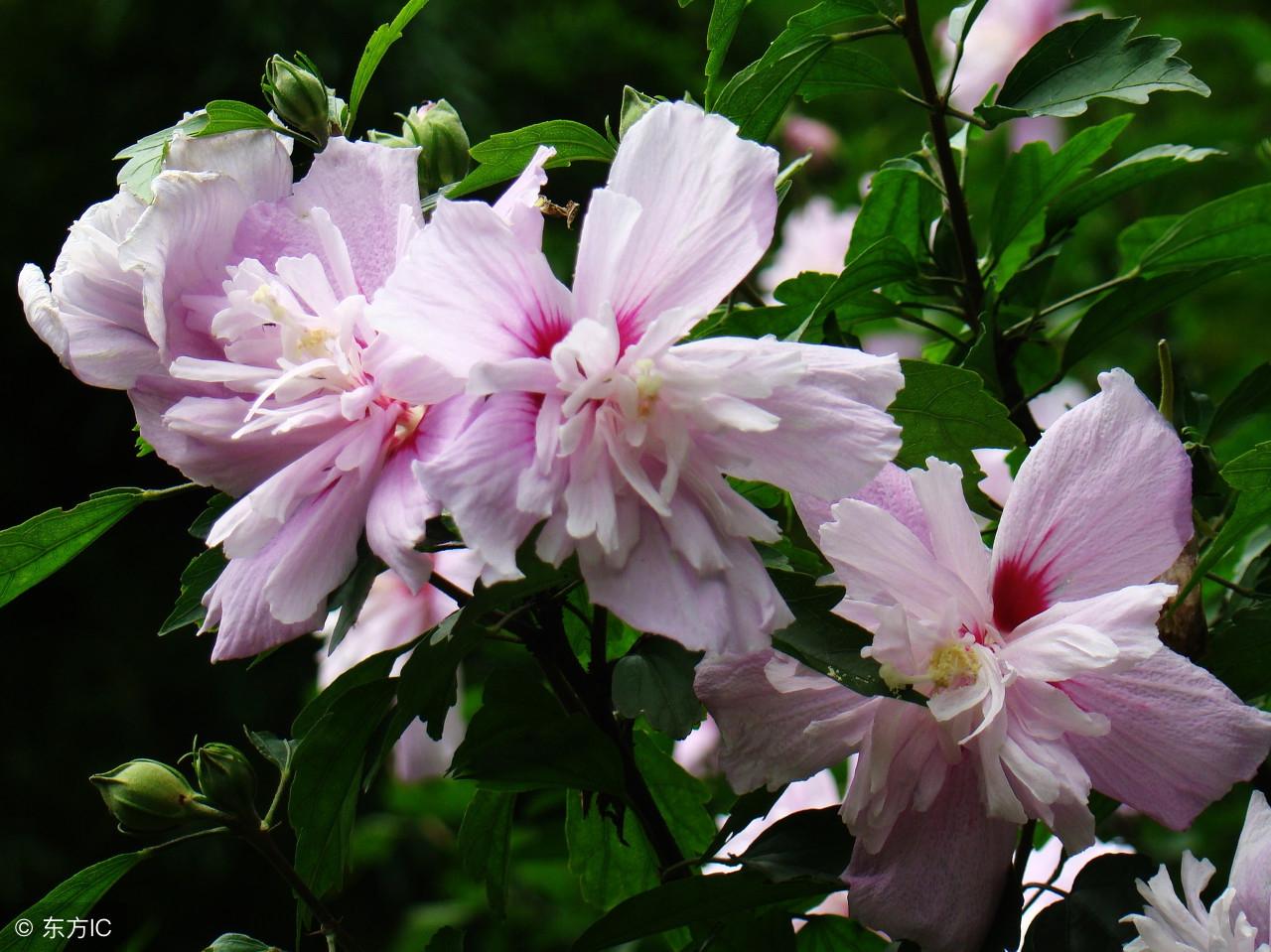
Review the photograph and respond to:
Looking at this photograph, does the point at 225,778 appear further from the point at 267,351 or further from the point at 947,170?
the point at 947,170

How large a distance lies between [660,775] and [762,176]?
0.35 metres

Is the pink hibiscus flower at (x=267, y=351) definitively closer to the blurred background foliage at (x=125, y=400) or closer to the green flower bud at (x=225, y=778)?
the green flower bud at (x=225, y=778)

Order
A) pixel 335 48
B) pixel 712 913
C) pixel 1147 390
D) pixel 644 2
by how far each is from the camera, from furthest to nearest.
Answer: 1. pixel 644 2
2. pixel 335 48
3. pixel 1147 390
4. pixel 712 913

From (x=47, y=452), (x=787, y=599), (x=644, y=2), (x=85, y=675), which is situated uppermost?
(x=787, y=599)

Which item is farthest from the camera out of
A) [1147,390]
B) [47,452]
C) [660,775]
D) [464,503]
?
[47,452]

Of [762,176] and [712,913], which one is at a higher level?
[762,176]

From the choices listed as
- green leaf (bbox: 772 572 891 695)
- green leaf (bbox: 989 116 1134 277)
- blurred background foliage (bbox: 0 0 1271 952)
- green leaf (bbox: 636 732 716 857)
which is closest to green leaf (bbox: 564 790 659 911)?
green leaf (bbox: 636 732 716 857)

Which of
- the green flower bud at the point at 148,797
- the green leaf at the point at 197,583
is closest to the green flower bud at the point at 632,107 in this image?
the green leaf at the point at 197,583

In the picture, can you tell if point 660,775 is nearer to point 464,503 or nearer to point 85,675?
point 464,503

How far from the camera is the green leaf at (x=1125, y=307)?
66cm

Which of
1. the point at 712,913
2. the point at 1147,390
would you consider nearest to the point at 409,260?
the point at 712,913

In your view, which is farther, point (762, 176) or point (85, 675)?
point (85, 675)

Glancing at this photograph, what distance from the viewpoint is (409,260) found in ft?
1.26

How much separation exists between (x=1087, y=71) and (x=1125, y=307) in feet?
0.47
